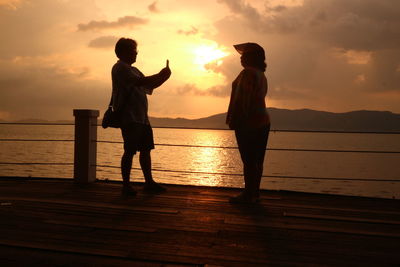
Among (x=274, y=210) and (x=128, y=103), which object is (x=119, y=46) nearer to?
(x=128, y=103)

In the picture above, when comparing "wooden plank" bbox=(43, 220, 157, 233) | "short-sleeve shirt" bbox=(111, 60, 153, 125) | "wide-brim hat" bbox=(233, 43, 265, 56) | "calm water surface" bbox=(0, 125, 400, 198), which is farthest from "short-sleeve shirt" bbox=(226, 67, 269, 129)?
"wooden plank" bbox=(43, 220, 157, 233)

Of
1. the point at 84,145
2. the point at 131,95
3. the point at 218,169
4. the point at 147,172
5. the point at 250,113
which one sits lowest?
the point at 218,169

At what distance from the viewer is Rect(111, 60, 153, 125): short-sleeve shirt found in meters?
3.59

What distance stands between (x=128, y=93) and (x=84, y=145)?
3.98ft

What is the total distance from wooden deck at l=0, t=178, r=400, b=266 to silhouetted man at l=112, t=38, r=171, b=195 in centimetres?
50

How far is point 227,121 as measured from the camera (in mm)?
3518

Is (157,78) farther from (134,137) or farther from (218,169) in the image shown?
(218,169)

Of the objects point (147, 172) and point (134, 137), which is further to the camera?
point (147, 172)

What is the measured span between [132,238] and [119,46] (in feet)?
6.63

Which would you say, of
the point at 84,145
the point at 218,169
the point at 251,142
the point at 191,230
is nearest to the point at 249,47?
the point at 251,142

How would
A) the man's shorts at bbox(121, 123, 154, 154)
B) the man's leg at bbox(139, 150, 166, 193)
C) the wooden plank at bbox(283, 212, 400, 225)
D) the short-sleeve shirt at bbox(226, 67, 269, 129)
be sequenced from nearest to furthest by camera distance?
the wooden plank at bbox(283, 212, 400, 225)
the short-sleeve shirt at bbox(226, 67, 269, 129)
the man's shorts at bbox(121, 123, 154, 154)
the man's leg at bbox(139, 150, 166, 193)

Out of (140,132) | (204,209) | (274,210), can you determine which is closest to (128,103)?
(140,132)

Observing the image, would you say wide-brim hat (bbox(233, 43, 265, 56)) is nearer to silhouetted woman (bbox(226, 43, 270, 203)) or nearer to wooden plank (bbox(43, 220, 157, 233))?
silhouetted woman (bbox(226, 43, 270, 203))

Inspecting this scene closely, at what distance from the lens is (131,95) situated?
3.65 meters
